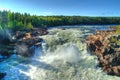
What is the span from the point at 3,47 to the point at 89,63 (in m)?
28.3

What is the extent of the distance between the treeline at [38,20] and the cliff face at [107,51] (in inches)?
1699

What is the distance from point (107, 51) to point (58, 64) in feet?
35.4

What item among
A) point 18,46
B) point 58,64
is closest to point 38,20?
point 18,46

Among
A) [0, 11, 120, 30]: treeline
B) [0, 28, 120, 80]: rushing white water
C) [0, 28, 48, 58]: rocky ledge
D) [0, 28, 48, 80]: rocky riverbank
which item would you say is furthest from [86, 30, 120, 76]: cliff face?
[0, 11, 120, 30]: treeline

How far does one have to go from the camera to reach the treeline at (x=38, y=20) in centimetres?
10094

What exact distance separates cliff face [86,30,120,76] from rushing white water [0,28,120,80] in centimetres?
131

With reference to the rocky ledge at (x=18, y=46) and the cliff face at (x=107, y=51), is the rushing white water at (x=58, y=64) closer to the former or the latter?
the cliff face at (x=107, y=51)

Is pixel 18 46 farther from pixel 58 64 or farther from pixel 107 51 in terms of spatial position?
pixel 107 51

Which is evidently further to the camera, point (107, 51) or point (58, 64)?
point (107, 51)

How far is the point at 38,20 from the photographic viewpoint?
436 ft

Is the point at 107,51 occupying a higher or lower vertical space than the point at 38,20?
lower

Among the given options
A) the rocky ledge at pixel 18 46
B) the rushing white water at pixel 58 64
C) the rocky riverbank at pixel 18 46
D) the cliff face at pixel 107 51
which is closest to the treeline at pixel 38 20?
the rocky riverbank at pixel 18 46

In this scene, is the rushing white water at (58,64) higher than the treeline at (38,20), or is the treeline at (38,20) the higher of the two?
the treeline at (38,20)

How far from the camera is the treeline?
331ft
